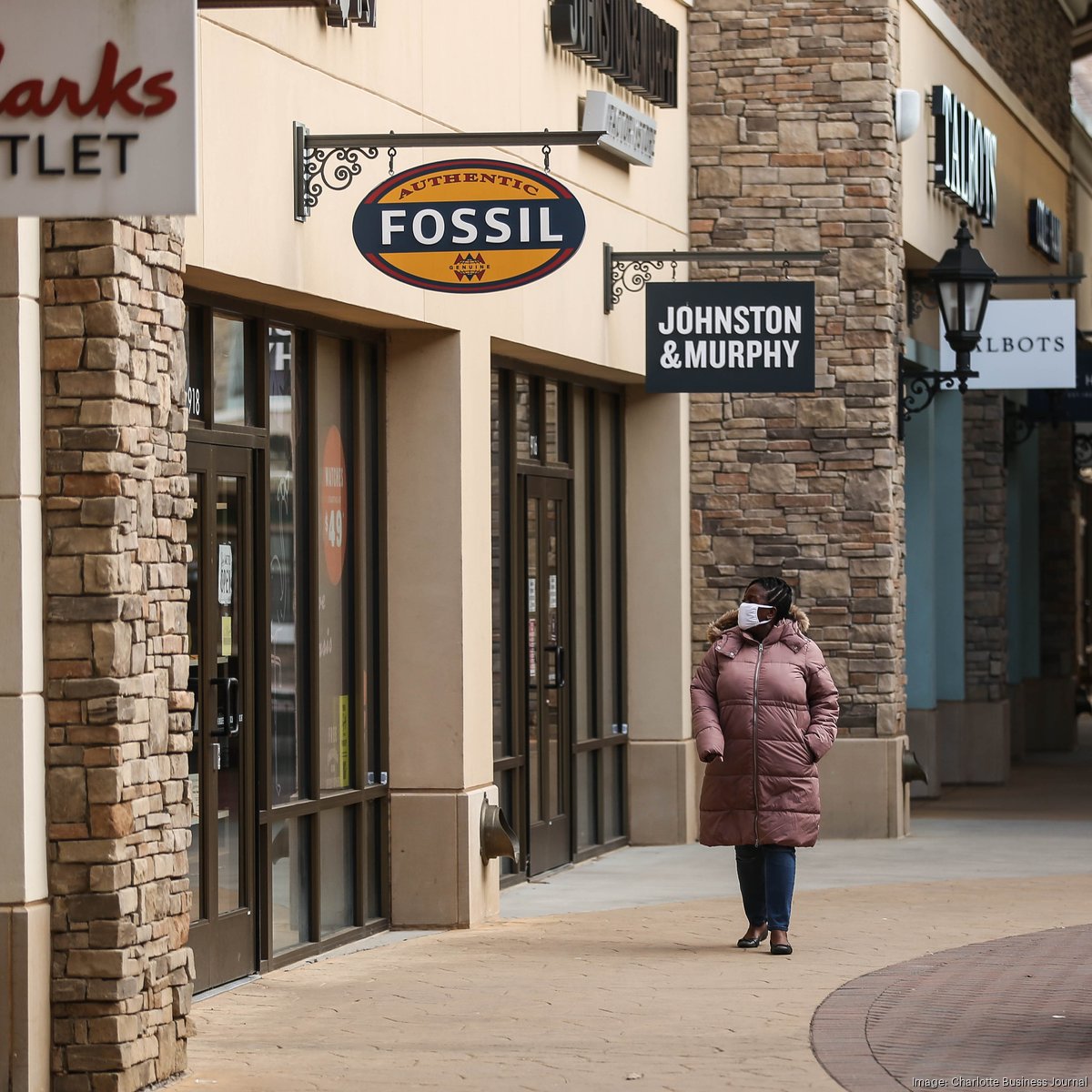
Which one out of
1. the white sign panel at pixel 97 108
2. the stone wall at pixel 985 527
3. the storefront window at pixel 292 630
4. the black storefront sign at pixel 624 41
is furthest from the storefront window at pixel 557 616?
the white sign panel at pixel 97 108

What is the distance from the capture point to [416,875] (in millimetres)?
11625

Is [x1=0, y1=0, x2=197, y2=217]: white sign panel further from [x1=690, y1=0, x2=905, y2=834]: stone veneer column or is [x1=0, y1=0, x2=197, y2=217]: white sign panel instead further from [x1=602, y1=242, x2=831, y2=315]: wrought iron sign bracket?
[x1=690, y1=0, x2=905, y2=834]: stone veneer column

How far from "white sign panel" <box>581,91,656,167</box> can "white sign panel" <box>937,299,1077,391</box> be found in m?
4.58

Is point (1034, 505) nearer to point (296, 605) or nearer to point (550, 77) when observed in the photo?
point (550, 77)

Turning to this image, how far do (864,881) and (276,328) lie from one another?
5.22 m

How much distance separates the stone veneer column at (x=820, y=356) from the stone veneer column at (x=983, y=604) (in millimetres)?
5292

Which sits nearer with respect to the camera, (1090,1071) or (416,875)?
(1090,1071)

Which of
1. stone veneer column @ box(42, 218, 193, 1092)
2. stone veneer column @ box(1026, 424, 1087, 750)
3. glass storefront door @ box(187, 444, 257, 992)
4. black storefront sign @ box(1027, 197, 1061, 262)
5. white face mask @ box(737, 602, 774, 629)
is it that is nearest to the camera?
stone veneer column @ box(42, 218, 193, 1092)

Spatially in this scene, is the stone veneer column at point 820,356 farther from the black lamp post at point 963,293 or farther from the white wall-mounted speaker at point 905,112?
the black lamp post at point 963,293

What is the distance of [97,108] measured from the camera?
20.4 ft

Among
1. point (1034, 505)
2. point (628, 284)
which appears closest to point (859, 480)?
point (628, 284)

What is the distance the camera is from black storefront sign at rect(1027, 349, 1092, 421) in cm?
2339

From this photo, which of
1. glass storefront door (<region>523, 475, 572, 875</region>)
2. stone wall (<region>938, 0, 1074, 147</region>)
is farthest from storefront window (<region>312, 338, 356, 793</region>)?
stone wall (<region>938, 0, 1074, 147</region>)

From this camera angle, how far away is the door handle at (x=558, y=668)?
Answer: 1416 centimetres
